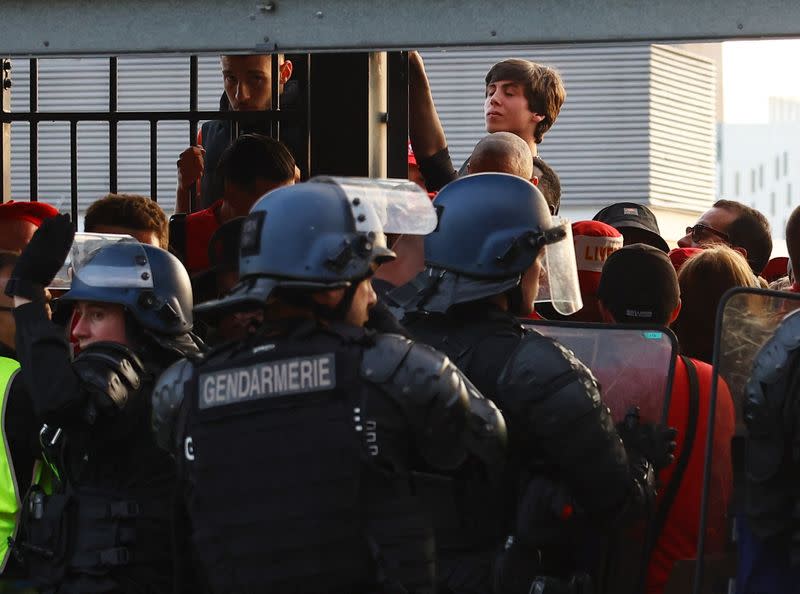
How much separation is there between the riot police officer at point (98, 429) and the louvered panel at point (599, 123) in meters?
19.0

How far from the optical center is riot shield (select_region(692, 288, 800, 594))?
3.59 metres

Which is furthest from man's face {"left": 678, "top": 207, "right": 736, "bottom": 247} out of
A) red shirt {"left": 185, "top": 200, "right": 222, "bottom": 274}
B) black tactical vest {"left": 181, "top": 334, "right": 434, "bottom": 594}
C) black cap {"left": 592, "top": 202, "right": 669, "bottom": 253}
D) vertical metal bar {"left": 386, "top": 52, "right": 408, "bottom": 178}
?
black tactical vest {"left": 181, "top": 334, "right": 434, "bottom": 594}

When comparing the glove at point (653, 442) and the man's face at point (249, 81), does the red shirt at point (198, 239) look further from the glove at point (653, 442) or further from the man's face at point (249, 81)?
the glove at point (653, 442)

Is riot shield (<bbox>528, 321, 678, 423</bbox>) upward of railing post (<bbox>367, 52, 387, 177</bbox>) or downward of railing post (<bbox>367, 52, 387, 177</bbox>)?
downward

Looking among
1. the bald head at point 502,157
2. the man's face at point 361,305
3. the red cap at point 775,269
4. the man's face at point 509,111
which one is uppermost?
the man's face at point 509,111

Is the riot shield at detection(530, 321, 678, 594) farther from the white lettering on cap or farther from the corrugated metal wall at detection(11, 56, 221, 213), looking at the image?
the corrugated metal wall at detection(11, 56, 221, 213)

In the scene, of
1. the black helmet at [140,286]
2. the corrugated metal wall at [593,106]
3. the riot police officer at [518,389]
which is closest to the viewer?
the riot police officer at [518,389]

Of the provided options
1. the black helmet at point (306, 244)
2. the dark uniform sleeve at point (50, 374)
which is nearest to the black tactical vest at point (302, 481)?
the black helmet at point (306, 244)

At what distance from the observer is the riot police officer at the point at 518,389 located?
3.45 metres

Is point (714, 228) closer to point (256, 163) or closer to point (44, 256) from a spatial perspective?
point (256, 163)

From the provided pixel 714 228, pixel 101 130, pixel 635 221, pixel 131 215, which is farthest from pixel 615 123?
pixel 131 215

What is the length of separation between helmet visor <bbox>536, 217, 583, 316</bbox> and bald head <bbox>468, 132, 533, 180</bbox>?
1.00m

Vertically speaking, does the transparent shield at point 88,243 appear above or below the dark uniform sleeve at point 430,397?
above

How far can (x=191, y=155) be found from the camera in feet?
21.3
